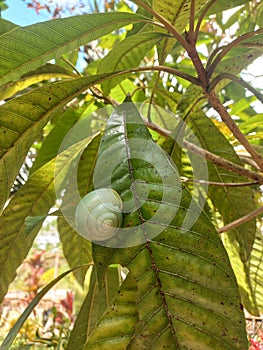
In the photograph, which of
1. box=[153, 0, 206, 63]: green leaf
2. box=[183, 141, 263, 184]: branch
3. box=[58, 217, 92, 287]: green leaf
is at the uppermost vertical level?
box=[153, 0, 206, 63]: green leaf

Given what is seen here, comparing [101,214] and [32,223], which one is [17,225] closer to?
[32,223]

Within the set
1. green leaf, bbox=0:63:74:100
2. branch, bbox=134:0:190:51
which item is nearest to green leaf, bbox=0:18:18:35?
green leaf, bbox=0:63:74:100

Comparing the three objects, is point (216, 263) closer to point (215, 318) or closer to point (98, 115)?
point (215, 318)

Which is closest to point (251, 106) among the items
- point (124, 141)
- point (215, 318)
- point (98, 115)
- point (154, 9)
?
point (98, 115)

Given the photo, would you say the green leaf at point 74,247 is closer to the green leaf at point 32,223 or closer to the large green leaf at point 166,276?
the green leaf at point 32,223

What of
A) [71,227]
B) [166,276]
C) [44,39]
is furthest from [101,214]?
[71,227]

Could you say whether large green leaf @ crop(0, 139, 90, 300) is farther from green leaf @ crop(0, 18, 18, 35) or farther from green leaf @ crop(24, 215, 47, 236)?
green leaf @ crop(0, 18, 18, 35)
